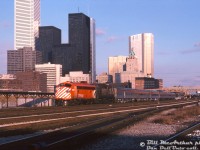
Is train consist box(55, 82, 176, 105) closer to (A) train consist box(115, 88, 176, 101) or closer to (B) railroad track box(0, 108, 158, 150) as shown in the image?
(A) train consist box(115, 88, 176, 101)

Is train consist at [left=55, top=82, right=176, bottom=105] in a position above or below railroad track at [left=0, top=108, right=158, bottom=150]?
above

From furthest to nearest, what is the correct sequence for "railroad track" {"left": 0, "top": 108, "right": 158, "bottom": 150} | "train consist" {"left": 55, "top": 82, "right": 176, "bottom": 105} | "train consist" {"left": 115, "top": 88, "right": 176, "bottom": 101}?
"train consist" {"left": 115, "top": 88, "right": 176, "bottom": 101}
"train consist" {"left": 55, "top": 82, "right": 176, "bottom": 105}
"railroad track" {"left": 0, "top": 108, "right": 158, "bottom": 150}

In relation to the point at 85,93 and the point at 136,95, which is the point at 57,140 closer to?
the point at 85,93

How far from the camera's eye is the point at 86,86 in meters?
61.9

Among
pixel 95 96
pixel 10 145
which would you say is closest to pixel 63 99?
pixel 95 96

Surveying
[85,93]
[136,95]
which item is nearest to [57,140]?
[85,93]

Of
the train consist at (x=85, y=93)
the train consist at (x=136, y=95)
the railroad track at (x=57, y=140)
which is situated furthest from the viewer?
the train consist at (x=136, y=95)

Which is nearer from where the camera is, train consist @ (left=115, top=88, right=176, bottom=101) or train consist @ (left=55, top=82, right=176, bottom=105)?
train consist @ (left=55, top=82, right=176, bottom=105)

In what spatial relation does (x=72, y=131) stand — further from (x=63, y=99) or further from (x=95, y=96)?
(x=95, y=96)

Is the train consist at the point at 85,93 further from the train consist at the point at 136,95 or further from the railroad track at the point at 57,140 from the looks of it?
the railroad track at the point at 57,140

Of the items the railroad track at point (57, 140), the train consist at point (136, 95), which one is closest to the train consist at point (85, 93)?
the train consist at point (136, 95)

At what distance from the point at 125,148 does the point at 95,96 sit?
5375 cm

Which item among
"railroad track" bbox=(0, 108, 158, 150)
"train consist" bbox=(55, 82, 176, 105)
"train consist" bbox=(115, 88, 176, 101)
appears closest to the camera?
"railroad track" bbox=(0, 108, 158, 150)

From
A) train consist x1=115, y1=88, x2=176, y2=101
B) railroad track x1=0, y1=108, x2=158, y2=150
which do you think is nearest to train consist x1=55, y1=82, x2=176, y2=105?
train consist x1=115, y1=88, x2=176, y2=101
